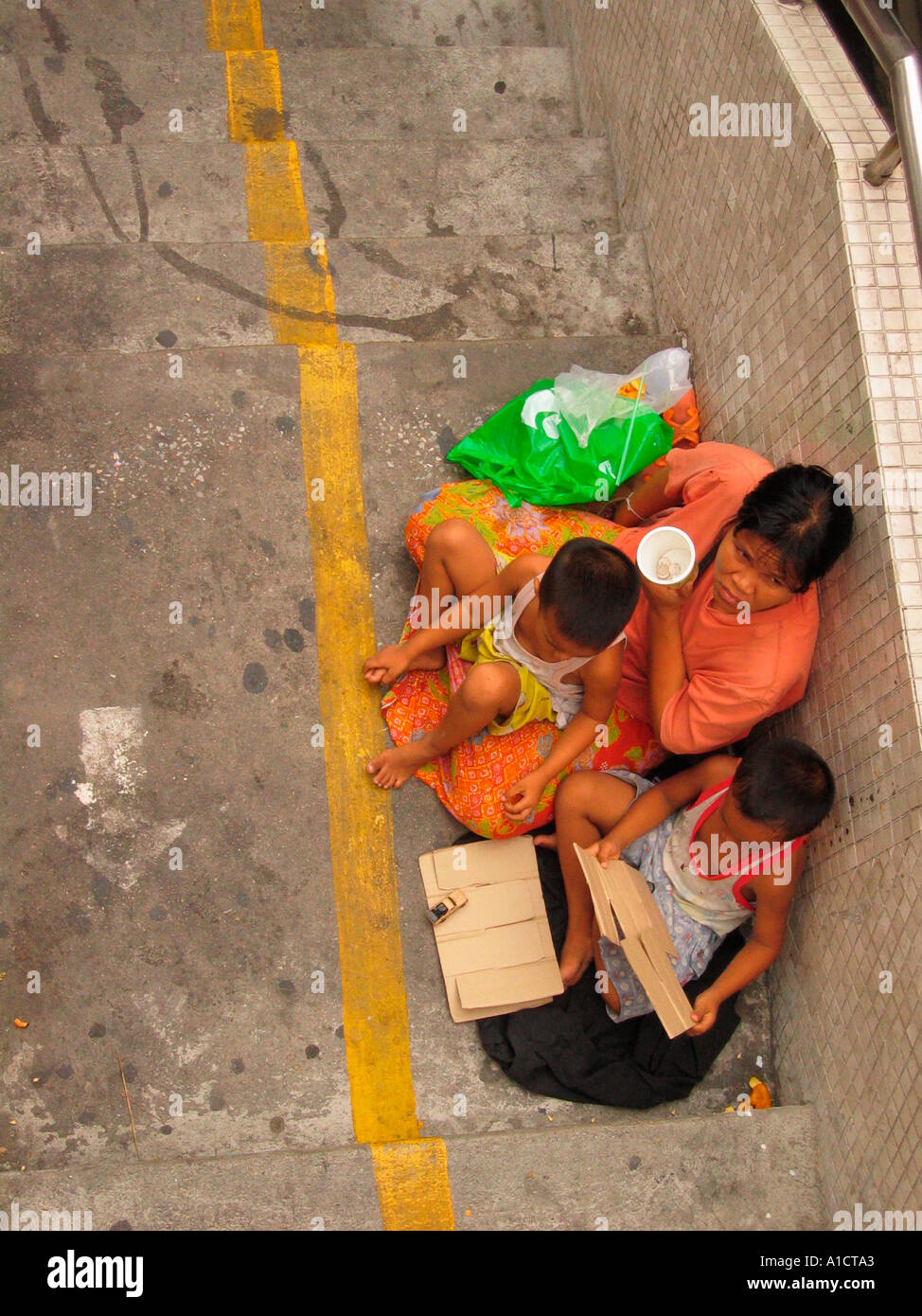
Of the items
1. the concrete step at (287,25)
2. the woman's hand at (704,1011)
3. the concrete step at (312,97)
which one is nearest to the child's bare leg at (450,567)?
the woman's hand at (704,1011)

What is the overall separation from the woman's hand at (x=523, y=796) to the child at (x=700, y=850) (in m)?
0.09

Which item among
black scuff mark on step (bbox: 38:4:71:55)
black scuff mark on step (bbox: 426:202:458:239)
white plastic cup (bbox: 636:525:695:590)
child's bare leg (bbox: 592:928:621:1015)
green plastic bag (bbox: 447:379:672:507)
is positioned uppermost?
black scuff mark on step (bbox: 38:4:71:55)

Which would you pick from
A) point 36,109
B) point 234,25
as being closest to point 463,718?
point 36,109

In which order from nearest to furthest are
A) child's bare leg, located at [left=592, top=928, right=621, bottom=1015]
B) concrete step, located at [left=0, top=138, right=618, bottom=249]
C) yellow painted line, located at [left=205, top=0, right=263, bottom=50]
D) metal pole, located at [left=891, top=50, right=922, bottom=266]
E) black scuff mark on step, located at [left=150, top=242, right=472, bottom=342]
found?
metal pole, located at [left=891, top=50, right=922, bottom=266]
child's bare leg, located at [left=592, top=928, right=621, bottom=1015]
black scuff mark on step, located at [left=150, top=242, right=472, bottom=342]
concrete step, located at [left=0, top=138, right=618, bottom=249]
yellow painted line, located at [left=205, top=0, right=263, bottom=50]

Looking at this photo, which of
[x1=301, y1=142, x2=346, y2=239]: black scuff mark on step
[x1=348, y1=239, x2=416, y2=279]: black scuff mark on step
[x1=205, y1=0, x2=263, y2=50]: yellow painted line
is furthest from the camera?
[x1=205, y1=0, x2=263, y2=50]: yellow painted line

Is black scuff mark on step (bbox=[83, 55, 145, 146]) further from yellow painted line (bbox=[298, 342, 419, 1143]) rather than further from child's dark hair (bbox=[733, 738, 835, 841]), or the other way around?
child's dark hair (bbox=[733, 738, 835, 841])

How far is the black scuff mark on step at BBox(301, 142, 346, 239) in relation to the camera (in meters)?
3.85

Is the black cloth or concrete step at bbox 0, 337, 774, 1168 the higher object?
concrete step at bbox 0, 337, 774, 1168

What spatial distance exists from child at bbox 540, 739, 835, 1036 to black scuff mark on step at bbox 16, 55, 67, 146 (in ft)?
10.8

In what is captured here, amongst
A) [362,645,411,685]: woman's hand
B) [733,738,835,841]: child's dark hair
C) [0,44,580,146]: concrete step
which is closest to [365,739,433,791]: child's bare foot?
[362,645,411,685]: woman's hand

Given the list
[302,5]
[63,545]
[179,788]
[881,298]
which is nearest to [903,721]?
[881,298]

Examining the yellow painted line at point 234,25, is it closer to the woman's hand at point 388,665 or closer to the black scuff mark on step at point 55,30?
the black scuff mark on step at point 55,30

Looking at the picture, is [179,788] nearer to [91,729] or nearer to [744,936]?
[91,729]

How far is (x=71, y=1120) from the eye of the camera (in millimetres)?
2604
